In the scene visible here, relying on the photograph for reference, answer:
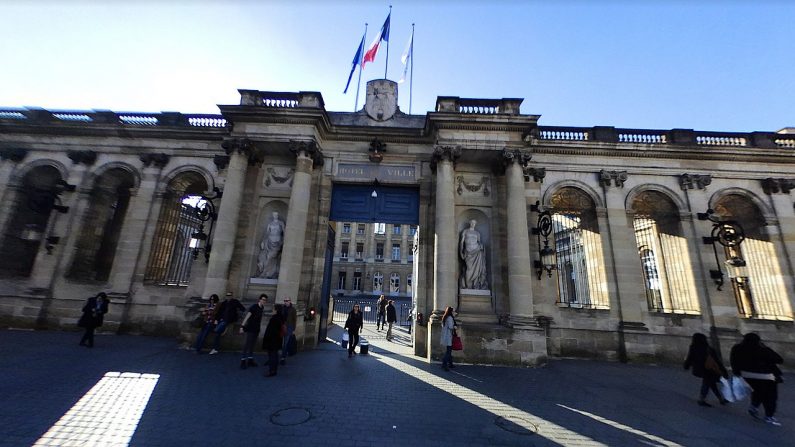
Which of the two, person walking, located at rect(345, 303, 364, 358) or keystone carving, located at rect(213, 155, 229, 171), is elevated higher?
keystone carving, located at rect(213, 155, 229, 171)

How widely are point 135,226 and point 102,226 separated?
3.07 m

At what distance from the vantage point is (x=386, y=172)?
12.9 metres

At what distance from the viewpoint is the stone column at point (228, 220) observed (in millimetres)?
10516

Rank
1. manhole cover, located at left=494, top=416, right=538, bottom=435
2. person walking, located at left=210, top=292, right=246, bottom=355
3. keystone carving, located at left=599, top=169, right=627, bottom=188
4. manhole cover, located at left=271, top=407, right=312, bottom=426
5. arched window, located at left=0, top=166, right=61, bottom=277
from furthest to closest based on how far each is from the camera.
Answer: arched window, located at left=0, top=166, right=61, bottom=277 < keystone carving, located at left=599, top=169, right=627, bottom=188 < person walking, located at left=210, top=292, right=246, bottom=355 < manhole cover, located at left=494, top=416, right=538, bottom=435 < manhole cover, located at left=271, top=407, right=312, bottom=426

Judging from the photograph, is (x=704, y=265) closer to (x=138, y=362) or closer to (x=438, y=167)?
(x=438, y=167)

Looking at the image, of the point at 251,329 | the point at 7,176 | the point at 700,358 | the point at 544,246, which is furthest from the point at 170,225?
the point at 700,358

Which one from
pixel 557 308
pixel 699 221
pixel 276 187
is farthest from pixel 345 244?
pixel 699 221

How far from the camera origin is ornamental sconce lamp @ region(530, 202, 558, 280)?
1150 cm

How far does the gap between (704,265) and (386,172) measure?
540 inches

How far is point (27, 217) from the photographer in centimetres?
1428

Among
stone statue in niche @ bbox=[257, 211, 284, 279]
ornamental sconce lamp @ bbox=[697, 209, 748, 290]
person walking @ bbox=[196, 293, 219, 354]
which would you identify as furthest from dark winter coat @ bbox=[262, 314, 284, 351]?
ornamental sconce lamp @ bbox=[697, 209, 748, 290]

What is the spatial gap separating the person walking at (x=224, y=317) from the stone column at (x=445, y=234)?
664 cm

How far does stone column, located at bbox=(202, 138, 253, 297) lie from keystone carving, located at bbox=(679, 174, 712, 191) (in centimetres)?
1871

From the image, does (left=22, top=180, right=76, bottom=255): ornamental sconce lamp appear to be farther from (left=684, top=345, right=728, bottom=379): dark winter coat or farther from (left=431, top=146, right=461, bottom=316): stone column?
(left=684, top=345, right=728, bottom=379): dark winter coat
